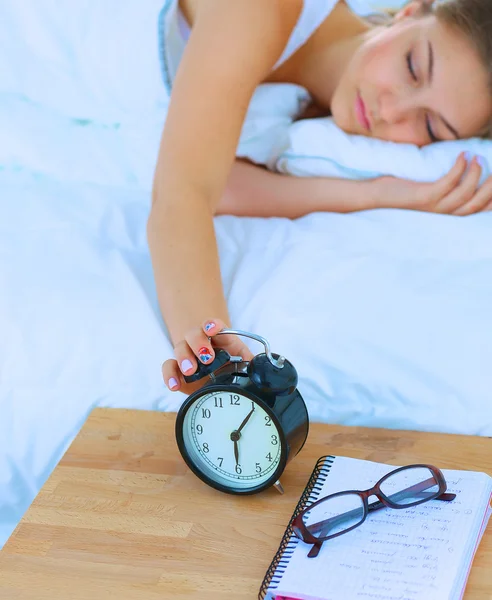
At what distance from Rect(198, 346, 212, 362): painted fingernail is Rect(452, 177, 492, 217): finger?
705 millimetres

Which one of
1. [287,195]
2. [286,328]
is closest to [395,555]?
[286,328]

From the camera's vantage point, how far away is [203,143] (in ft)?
4.15

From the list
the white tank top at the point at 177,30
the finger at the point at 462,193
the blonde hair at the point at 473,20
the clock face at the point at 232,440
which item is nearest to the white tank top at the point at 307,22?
the white tank top at the point at 177,30

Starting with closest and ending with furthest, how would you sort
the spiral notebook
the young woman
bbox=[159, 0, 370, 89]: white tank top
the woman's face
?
the spiral notebook < the young woman < the woman's face < bbox=[159, 0, 370, 89]: white tank top

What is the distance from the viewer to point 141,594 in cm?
77

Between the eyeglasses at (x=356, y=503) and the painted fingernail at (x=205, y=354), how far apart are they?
0.19m

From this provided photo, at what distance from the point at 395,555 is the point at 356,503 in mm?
82

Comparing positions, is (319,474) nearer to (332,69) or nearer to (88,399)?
(88,399)

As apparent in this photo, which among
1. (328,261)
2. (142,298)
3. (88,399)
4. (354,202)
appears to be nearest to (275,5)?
(354,202)

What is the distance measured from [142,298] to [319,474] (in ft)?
1.36

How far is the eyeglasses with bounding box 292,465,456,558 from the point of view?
2.62ft

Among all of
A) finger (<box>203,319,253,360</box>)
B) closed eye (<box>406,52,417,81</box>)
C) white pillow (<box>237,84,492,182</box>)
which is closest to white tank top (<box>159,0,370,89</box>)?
white pillow (<box>237,84,492,182</box>)

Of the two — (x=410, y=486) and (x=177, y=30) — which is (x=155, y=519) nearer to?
(x=410, y=486)

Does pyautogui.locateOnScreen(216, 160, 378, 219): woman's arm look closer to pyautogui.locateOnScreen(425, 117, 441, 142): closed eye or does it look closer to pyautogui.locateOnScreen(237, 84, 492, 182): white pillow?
pyautogui.locateOnScreen(237, 84, 492, 182): white pillow
